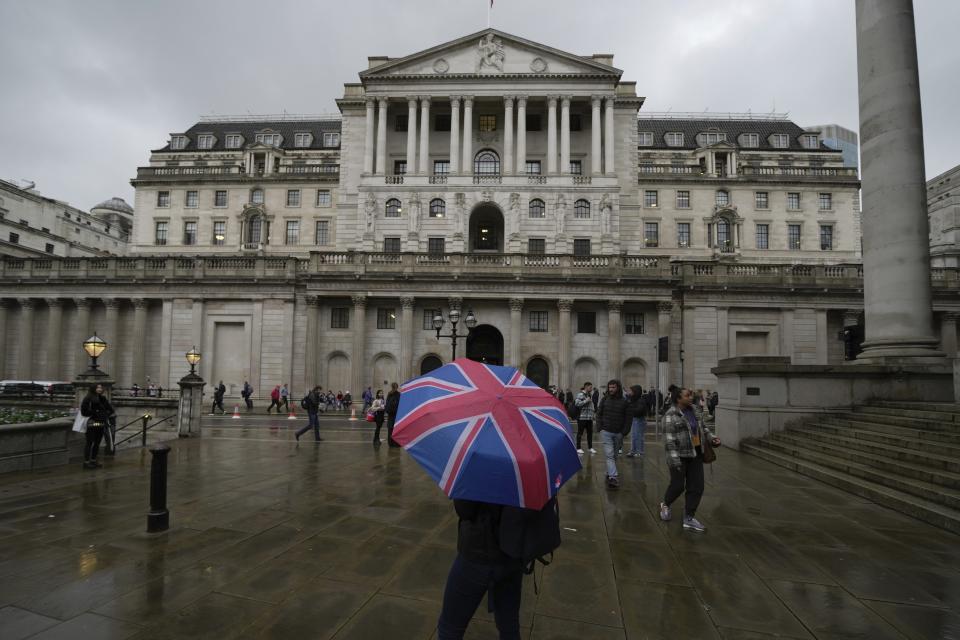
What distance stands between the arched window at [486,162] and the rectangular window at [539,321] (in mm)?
14421

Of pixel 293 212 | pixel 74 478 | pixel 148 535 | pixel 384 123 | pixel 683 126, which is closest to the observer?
pixel 148 535

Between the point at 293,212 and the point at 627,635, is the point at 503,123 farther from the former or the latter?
the point at 627,635

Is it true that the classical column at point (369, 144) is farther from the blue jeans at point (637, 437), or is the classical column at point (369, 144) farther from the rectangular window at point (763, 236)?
the rectangular window at point (763, 236)

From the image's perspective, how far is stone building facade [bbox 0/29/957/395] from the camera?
98.4 ft

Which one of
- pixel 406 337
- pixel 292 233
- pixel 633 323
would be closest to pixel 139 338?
pixel 406 337

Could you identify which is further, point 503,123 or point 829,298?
point 503,123

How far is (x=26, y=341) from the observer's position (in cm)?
3356

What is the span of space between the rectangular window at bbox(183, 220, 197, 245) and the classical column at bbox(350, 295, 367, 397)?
31172 millimetres

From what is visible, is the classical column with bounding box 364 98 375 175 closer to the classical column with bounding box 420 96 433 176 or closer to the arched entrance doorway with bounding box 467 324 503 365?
the classical column with bounding box 420 96 433 176

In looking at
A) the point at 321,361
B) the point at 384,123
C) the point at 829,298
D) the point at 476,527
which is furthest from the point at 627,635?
the point at 384,123

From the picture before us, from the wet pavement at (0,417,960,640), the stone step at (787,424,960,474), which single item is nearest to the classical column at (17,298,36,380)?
the wet pavement at (0,417,960,640)

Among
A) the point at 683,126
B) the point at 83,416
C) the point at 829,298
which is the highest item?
the point at 683,126

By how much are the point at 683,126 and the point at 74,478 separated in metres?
67.9

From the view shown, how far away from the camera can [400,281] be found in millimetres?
30219
